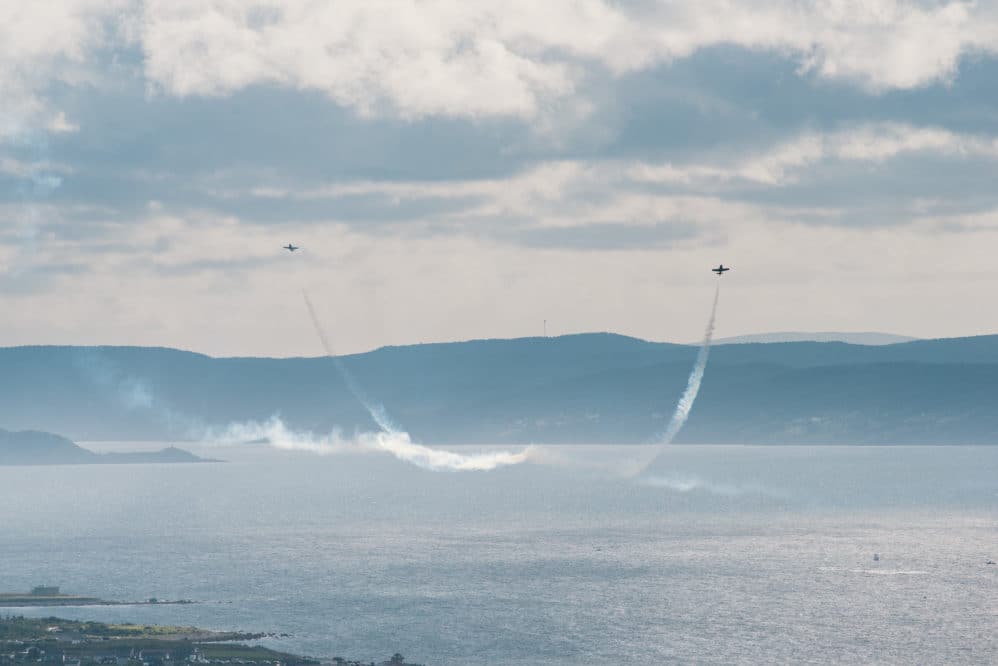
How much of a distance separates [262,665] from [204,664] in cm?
765

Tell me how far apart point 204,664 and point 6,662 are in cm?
2630

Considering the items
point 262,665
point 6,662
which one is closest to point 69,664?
point 6,662

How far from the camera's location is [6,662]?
19888 centimetres

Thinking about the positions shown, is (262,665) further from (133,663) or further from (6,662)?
(6,662)

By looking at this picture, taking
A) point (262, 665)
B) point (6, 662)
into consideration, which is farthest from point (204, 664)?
point (6, 662)

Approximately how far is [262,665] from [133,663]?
1725 centimetres

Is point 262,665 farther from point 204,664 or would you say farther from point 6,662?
point 6,662

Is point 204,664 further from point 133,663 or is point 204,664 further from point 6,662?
point 6,662

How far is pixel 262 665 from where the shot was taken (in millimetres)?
199875

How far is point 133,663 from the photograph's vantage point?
199875mm

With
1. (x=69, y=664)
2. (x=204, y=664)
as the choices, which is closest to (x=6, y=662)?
(x=69, y=664)

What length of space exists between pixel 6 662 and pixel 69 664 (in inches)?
329

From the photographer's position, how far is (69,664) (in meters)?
199

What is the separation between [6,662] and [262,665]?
33925mm
